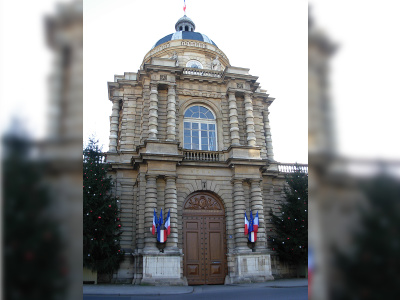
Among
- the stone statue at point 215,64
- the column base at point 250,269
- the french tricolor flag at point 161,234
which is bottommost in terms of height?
the column base at point 250,269

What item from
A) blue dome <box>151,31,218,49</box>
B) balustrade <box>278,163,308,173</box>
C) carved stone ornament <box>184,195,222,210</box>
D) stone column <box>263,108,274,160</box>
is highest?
blue dome <box>151,31,218,49</box>

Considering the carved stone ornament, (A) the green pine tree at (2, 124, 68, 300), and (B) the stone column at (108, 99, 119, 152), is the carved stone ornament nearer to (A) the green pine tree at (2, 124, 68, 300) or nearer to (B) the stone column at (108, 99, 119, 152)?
(B) the stone column at (108, 99, 119, 152)

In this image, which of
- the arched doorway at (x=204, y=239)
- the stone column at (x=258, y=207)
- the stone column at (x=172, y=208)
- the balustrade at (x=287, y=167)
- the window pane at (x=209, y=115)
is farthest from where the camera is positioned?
the balustrade at (x=287, y=167)

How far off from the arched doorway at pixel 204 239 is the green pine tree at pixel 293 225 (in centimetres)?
342

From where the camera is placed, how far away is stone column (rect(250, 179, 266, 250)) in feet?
56.3

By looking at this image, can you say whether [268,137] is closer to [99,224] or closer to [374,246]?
[99,224]

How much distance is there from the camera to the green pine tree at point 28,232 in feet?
3.22

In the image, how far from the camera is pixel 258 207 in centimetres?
1792

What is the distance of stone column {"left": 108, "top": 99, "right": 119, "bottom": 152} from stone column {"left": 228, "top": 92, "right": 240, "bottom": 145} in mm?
7505

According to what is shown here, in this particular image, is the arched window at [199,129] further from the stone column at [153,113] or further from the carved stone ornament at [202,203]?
the carved stone ornament at [202,203]

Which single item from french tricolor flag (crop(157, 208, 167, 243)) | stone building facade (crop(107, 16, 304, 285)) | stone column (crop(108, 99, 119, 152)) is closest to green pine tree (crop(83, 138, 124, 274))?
stone building facade (crop(107, 16, 304, 285))

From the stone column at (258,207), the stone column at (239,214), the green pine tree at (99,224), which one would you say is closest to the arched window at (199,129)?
the stone column at (239,214)

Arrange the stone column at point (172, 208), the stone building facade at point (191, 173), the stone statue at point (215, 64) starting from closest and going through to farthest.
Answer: the stone column at point (172, 208)
the stone building facade at point (191, 173)
the stone statue at point (215, 64)

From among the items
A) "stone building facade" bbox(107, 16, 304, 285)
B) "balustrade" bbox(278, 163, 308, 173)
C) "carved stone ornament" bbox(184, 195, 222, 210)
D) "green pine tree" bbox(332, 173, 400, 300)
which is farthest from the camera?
"balustrade" bbox(278, 163, 308, 173)
